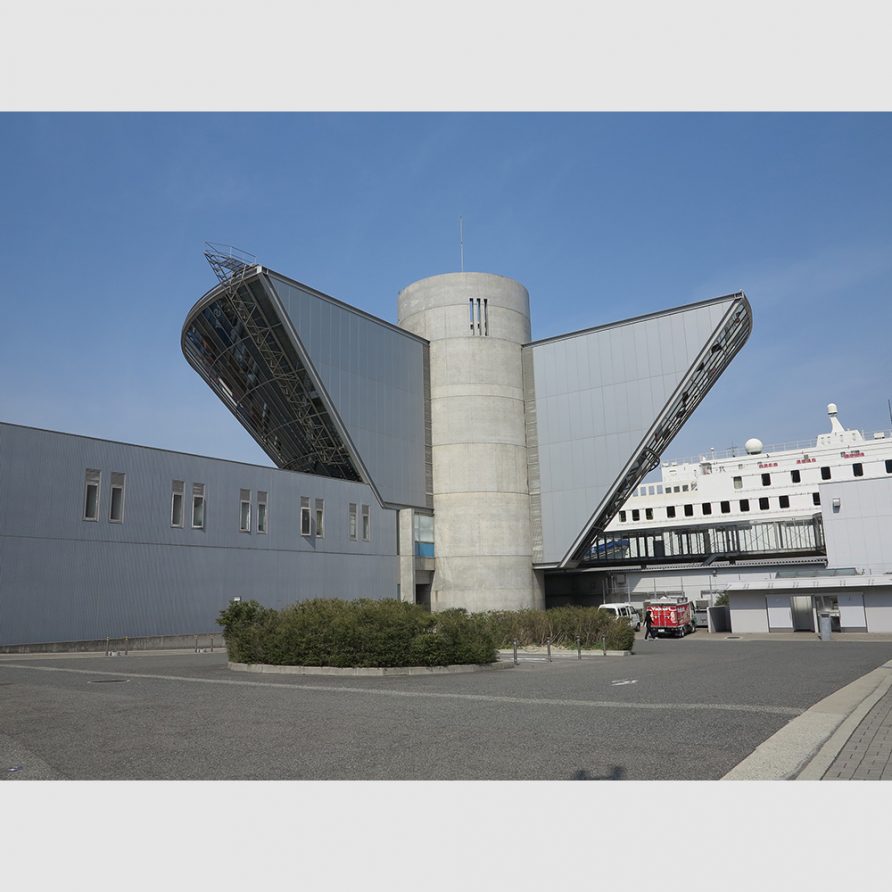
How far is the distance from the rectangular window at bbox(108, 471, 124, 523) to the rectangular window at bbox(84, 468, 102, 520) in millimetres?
735

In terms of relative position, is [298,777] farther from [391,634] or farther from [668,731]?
[391,634]

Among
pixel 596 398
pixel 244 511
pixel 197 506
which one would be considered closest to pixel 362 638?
pixel 197 506

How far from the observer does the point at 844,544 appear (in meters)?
54.0

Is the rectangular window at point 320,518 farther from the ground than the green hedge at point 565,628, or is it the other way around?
the rectangular window at point 320,518

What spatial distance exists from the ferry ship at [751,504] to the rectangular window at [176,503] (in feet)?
154

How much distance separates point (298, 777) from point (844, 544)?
54208 millimetres

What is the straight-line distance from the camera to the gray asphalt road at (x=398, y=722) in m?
8.45

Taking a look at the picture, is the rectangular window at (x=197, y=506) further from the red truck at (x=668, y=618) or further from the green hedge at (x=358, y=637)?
the red truck at (x=668, y=618)

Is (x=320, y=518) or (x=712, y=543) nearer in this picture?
(x=320, y=518)

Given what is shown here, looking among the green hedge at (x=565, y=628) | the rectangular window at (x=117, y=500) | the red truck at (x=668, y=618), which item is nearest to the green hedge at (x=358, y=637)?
the green hedge at (x=565, y=628)

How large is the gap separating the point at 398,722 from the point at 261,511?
32785 millimetres

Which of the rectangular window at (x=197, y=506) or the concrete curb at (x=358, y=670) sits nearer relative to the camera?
the concrete curb at (x=358, y=670)

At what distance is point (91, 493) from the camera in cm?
3431

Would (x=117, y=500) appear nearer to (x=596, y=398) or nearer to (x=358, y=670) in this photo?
(x=358, y=670)
